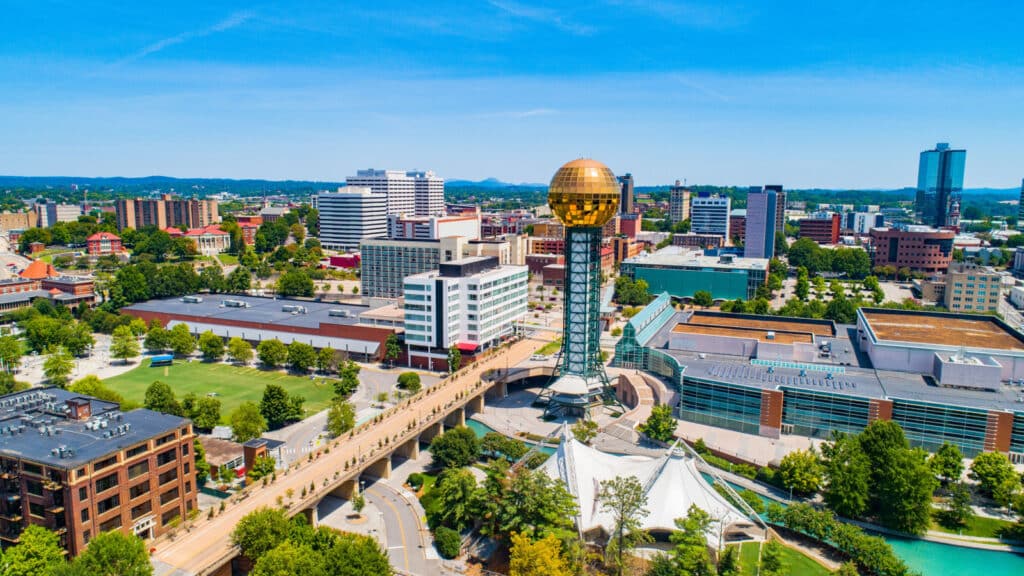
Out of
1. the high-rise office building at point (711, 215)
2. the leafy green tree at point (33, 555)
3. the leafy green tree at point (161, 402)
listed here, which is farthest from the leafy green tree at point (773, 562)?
the high-rise office building at point (711, 215)

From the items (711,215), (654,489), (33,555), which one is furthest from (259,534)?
(711,215)

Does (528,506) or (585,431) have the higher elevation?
(528,506)

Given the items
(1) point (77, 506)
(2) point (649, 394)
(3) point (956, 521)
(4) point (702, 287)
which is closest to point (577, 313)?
(2) point (649, 394)

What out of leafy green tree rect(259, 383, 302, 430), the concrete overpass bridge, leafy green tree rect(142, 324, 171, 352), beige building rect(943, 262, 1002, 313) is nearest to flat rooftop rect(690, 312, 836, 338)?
the concrete overpass bridge

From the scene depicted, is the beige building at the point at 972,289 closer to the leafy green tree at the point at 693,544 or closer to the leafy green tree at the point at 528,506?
the leafy green tree at the point at 693,544

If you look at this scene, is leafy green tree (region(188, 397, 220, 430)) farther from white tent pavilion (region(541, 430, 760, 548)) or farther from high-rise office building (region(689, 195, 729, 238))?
high-rise office building (region(689, 195, 729, 238))

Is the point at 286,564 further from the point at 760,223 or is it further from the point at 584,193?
the point at 760,223

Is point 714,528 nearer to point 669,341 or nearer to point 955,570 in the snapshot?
point 955,570
